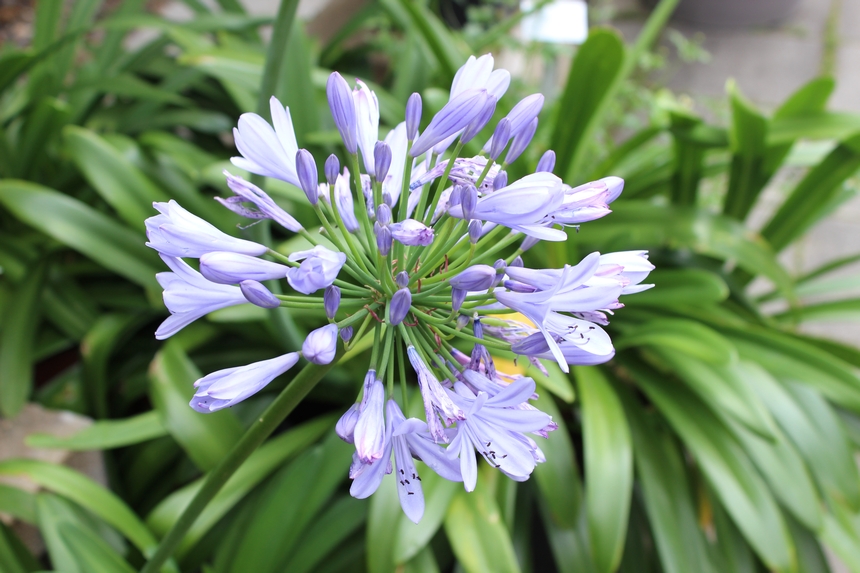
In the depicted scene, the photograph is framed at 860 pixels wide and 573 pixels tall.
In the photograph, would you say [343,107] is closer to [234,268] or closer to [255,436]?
[234,268]

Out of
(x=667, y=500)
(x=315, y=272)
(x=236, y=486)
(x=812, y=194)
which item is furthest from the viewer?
(x=812, y=194)

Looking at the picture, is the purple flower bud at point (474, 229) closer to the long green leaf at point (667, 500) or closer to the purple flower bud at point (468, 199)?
the purple flower bud at point (468, 199)

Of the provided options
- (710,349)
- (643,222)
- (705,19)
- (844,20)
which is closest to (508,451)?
(710,349)

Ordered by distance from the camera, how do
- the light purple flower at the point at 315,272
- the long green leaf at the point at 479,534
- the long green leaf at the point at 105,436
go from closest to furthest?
the light purple flower at the point at 315,272, the long green leaf at the point at 479,534, the long green leaf at the point at 105,436

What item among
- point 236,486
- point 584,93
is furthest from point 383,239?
point 584,93

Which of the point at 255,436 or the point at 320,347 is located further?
the point at 255,436

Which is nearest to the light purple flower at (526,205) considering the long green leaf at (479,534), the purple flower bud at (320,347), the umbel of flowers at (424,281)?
the umbel of flowers at (424,281)
